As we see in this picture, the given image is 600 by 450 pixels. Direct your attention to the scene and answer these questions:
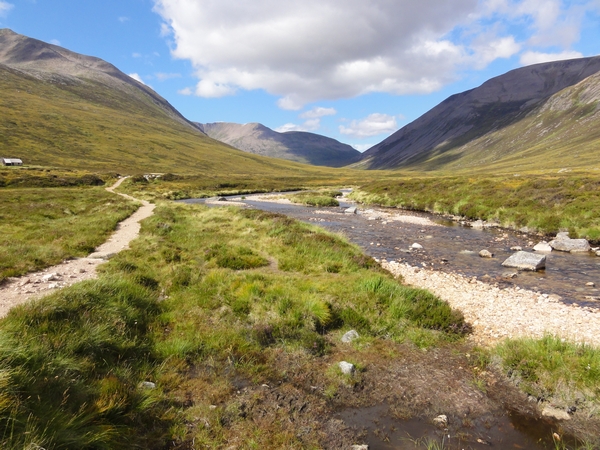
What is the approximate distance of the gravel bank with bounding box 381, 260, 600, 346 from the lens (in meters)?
10.5

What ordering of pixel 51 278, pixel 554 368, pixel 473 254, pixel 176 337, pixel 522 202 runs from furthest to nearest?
pixel 522 202 → pixel 473 254 → pixel 51 278 → pixel 176 337 → pixel 554 368

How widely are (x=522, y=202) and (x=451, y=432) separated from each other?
1430 inches

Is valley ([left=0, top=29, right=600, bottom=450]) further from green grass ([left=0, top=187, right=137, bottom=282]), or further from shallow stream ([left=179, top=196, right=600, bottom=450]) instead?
green grass ([left=0, top=187, right=137, bottom=282])

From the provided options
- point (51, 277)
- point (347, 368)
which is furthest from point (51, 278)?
point (347, 368)

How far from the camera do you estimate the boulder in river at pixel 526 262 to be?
18297 mm

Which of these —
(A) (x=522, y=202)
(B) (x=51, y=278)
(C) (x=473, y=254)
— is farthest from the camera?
(A) (x=522, y=202)

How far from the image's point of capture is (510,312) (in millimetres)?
12258

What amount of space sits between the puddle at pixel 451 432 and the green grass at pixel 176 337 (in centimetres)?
149

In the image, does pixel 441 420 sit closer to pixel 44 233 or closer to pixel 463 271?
pixel 463 271

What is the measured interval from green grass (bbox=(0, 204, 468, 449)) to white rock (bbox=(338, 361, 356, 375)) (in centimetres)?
86

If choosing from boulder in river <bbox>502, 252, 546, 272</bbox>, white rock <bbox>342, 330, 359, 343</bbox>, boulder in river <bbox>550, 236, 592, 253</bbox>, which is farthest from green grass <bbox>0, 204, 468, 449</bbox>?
boulder in river <bbox>550, 236, 592, 253</bbox>

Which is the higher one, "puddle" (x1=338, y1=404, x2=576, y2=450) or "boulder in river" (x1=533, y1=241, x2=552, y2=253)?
"puddle" (x1=338, y1=404, x2=576, y2=450)

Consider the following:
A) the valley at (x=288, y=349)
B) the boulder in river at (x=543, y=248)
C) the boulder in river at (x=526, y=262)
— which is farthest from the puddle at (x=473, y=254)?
the boulder in river at (x=543, y=248)

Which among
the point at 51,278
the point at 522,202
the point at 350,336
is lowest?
Result: the point at 350,336
